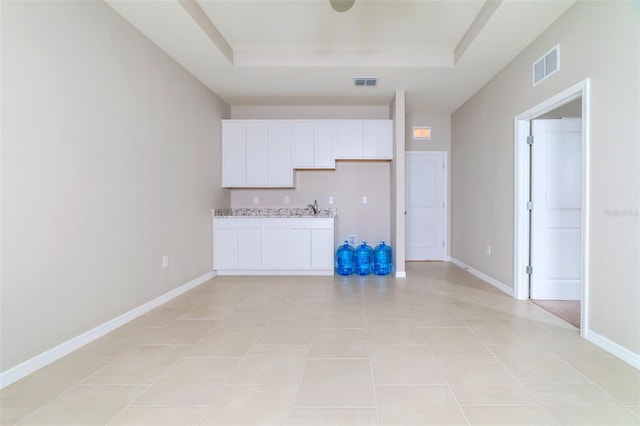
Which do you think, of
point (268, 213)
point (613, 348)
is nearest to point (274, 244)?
point (268, 213)

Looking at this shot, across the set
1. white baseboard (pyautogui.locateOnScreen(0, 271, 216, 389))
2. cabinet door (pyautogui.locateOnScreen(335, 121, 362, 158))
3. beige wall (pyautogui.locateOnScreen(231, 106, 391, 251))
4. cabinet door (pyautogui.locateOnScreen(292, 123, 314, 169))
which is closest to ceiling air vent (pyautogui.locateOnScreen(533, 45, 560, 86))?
cabinet door (pyautogui.locateOnScreen(335, 121, 362, 158))

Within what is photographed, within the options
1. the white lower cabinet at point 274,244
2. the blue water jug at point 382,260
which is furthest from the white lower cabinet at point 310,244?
the blue water jug at point 382,260

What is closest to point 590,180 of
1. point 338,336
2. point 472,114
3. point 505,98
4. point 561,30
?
point 561,30

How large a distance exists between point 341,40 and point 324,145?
64.8 inches

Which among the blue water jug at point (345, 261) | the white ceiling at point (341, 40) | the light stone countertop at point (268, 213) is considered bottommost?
the blue water jug at point (345, 261)

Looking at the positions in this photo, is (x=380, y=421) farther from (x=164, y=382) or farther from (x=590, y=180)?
(x=590, y=180)

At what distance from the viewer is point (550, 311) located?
3.02 m

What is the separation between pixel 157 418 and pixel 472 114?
5.04 metres

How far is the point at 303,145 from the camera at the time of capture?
4836 millimetres

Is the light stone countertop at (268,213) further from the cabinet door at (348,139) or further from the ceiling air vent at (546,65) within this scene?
the ceiling air vent at (546,65)

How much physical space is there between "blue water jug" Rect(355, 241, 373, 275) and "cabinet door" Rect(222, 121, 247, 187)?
2.08 m

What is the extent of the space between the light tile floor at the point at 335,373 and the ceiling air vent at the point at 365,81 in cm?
278

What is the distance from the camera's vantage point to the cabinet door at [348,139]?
4805 millimetres

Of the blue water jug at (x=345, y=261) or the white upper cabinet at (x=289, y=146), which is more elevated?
the white upper cabinet at (x=289, y=146)
